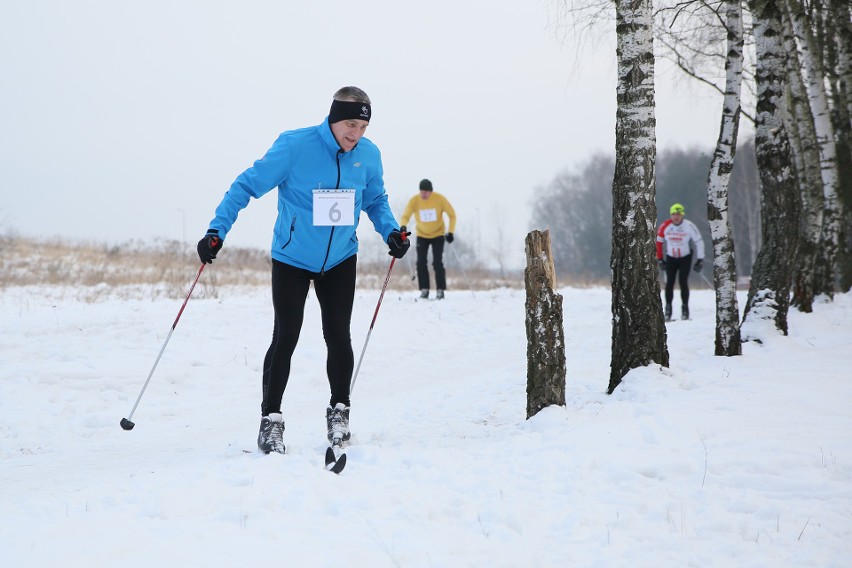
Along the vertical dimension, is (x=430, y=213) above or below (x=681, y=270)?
above

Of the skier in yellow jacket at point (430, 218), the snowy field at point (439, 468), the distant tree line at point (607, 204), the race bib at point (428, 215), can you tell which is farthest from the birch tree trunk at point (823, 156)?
the distant tree line at point (607, 204)

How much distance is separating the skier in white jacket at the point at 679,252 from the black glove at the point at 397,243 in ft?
26.2

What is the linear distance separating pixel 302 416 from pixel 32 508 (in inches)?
132

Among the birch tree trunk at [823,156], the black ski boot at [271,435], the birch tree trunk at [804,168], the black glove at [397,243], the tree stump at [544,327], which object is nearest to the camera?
the black ski boot at [271,435]

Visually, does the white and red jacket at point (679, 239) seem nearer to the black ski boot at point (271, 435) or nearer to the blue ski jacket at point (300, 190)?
the blue ski jacket at point (300, 190)

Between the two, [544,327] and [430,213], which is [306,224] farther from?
[430,213]

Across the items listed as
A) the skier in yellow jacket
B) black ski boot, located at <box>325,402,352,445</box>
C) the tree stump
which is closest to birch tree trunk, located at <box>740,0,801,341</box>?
the tree stump

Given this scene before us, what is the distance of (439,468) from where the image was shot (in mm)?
4031

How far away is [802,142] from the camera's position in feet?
39.9

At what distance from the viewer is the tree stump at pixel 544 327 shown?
5.10 meters

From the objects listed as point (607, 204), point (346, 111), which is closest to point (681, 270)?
point (346, 111)

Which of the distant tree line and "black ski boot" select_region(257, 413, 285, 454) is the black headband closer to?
"black ski boot" select_region(257, 413, 285, 454)

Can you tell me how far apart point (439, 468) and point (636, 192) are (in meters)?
2.87

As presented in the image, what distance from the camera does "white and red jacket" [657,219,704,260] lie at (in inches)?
469
